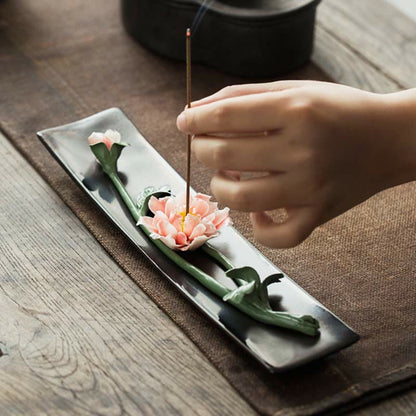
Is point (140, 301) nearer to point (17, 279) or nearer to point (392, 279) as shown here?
point (17, 279)

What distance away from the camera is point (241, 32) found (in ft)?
4.43

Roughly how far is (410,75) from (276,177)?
0.70 meters

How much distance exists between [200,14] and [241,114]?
612 millimetres

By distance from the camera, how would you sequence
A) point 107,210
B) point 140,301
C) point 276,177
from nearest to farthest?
point 276,177 → point 140,301 → point 107,210

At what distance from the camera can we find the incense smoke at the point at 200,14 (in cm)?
135

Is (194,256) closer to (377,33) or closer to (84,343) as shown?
(84,343)

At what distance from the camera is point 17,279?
0.94 meters

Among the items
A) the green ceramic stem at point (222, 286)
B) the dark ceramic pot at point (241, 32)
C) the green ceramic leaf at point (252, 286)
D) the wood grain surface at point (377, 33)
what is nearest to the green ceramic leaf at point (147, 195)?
the green ceramic stem at point (222, 286)

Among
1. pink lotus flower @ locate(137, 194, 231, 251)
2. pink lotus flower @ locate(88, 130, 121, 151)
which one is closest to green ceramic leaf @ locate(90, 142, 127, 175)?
pink lotus flower @ locate(88, 130, 121, 151)

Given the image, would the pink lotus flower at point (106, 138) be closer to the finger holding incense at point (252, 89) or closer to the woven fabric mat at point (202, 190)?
the woven fabric mat at point (202, 190)

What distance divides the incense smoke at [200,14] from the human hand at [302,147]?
54cm

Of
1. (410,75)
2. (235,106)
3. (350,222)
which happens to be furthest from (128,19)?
(235,106)

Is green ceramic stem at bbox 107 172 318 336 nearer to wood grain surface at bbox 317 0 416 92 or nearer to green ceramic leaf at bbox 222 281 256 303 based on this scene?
green ceramic leaf at bbox 222 281 256 303

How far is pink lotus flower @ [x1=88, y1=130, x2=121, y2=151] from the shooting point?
1.08 metres
